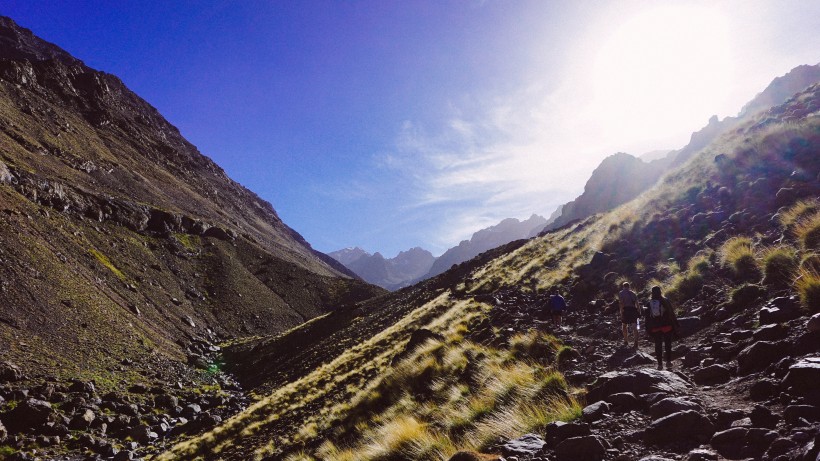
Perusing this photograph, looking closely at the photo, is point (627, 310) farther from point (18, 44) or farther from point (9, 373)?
point (18, 44)

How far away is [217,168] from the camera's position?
18812 centimetres

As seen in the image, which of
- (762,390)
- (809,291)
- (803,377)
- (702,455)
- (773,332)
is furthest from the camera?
(809,291)

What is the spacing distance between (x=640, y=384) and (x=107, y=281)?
57.8 meters

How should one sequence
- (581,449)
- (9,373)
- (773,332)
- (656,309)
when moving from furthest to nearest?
(9,373) < (656,309) < (773,332) < (581,449)

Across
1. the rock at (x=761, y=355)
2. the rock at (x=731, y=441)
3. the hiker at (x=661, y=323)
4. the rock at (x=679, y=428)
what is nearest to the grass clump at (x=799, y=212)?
the hiker at (x=661, y=323)

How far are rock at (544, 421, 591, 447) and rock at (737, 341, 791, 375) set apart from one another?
3144 millimetres

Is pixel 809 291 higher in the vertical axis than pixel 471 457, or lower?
higher

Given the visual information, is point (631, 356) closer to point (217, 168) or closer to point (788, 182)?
point (788, 182)

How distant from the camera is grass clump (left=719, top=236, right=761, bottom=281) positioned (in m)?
11.6

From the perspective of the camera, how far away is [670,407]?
18.3ft

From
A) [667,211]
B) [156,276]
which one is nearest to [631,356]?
[667,211]

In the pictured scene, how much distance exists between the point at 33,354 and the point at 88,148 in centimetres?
9151

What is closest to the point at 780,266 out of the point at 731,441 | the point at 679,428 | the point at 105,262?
the point at 679,428

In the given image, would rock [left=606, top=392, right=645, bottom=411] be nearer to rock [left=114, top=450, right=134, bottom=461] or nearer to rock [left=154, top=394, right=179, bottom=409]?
rock [left=114, top=450, right=134, bottom=461]
